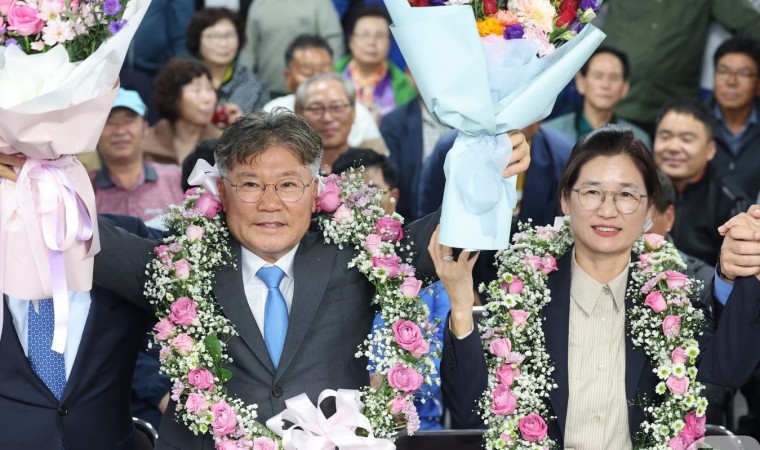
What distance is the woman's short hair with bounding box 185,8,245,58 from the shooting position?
959 cm

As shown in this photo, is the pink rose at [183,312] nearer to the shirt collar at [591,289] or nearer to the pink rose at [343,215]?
the pink rose at [343,215]

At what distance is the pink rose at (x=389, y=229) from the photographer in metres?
4.88

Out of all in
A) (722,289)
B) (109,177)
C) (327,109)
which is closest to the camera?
(722,289)

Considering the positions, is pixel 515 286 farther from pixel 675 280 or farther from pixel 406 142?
pixel 406 142

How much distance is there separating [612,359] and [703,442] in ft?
1.60

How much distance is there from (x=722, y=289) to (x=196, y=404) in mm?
2063

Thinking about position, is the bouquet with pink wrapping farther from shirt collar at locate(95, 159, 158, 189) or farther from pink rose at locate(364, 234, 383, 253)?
shirt collar at locate(95, 159, 158, 189)

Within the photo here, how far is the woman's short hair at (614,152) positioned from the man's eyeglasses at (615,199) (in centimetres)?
9

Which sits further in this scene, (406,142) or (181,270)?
(406,142)

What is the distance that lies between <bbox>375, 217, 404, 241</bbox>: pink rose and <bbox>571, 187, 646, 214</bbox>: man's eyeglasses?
76 centimetres

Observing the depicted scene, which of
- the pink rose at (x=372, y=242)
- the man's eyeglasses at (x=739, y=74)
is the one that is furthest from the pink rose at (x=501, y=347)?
the man's eyeglasses at (x=739, y=74)

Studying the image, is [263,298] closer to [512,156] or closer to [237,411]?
[237,411]

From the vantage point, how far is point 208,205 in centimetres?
495

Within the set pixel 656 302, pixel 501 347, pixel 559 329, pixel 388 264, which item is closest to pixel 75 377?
pixel 388 264
